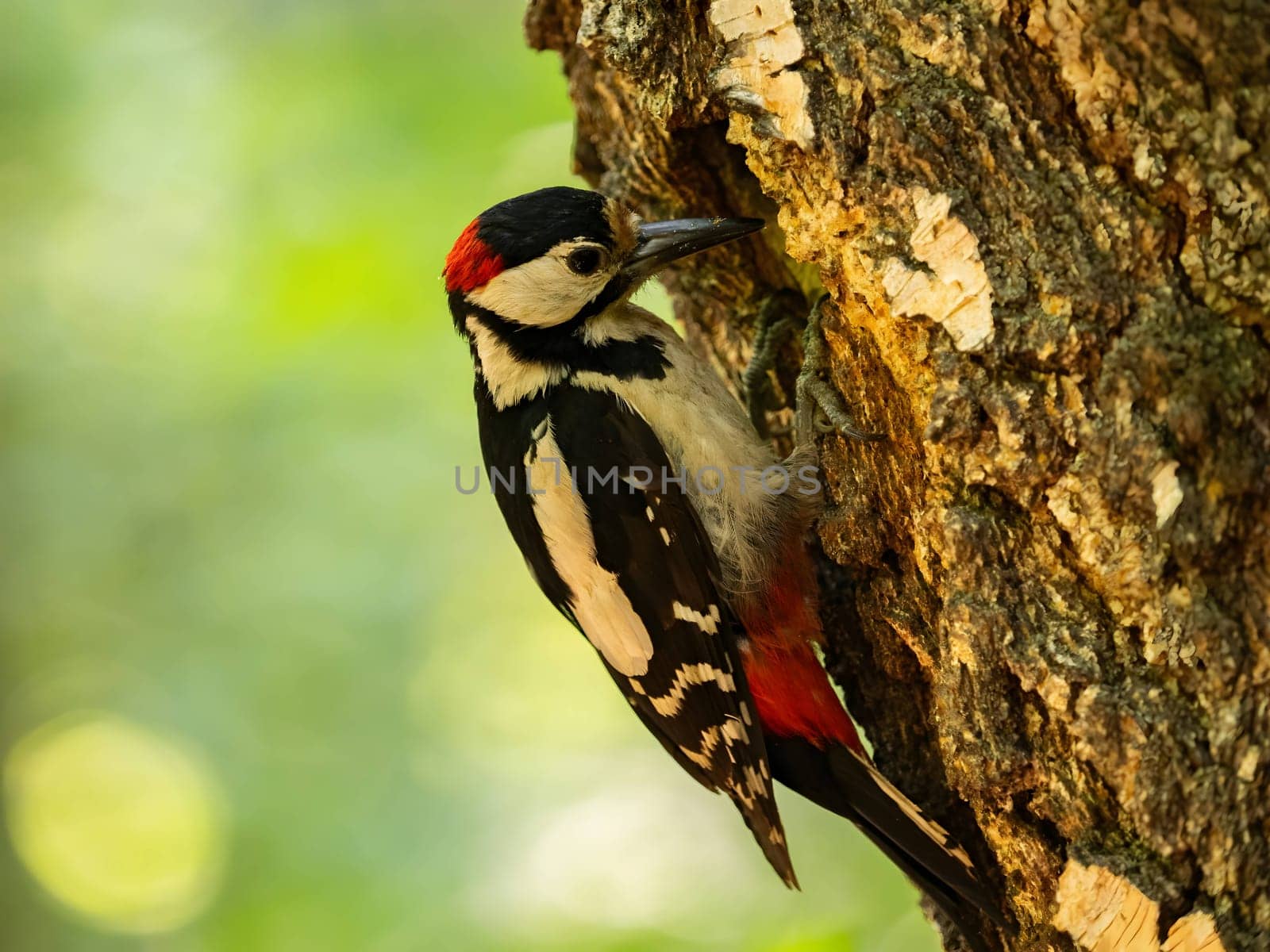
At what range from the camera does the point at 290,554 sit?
4.79m

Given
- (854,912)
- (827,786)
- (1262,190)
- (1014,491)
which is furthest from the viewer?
(854,912)

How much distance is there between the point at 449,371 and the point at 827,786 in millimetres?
2593

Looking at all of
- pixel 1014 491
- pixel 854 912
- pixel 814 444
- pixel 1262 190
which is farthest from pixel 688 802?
pixel 1262 190

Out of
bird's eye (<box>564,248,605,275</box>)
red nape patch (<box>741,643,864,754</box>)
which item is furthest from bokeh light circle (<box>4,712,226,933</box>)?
bird's eye (<box>564,248,605,275</box>)

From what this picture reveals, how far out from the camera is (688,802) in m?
4.41

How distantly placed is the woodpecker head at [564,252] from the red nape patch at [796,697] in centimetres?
84

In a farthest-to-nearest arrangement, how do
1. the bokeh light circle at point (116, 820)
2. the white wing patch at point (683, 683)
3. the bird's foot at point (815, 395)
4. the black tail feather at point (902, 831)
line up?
the bokeh light circle at point (116, 820) < the white wing patch at point (683, 683) < the bird's foot at point (815, 395) < the black tail feather at point (902, 831)

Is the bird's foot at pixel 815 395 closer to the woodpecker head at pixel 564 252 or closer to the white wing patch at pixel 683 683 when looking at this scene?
the woodpecker head at pixel 564 252

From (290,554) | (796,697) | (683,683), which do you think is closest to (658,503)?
(683,683)

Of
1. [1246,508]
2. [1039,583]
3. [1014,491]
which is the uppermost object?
[1014,491]

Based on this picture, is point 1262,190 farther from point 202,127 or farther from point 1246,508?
point 202,127

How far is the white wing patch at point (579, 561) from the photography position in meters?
2.41

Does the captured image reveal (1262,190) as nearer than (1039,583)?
Yes

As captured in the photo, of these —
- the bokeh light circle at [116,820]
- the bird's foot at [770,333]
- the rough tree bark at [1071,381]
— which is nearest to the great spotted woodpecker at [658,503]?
the bird's foot at [770,333]
